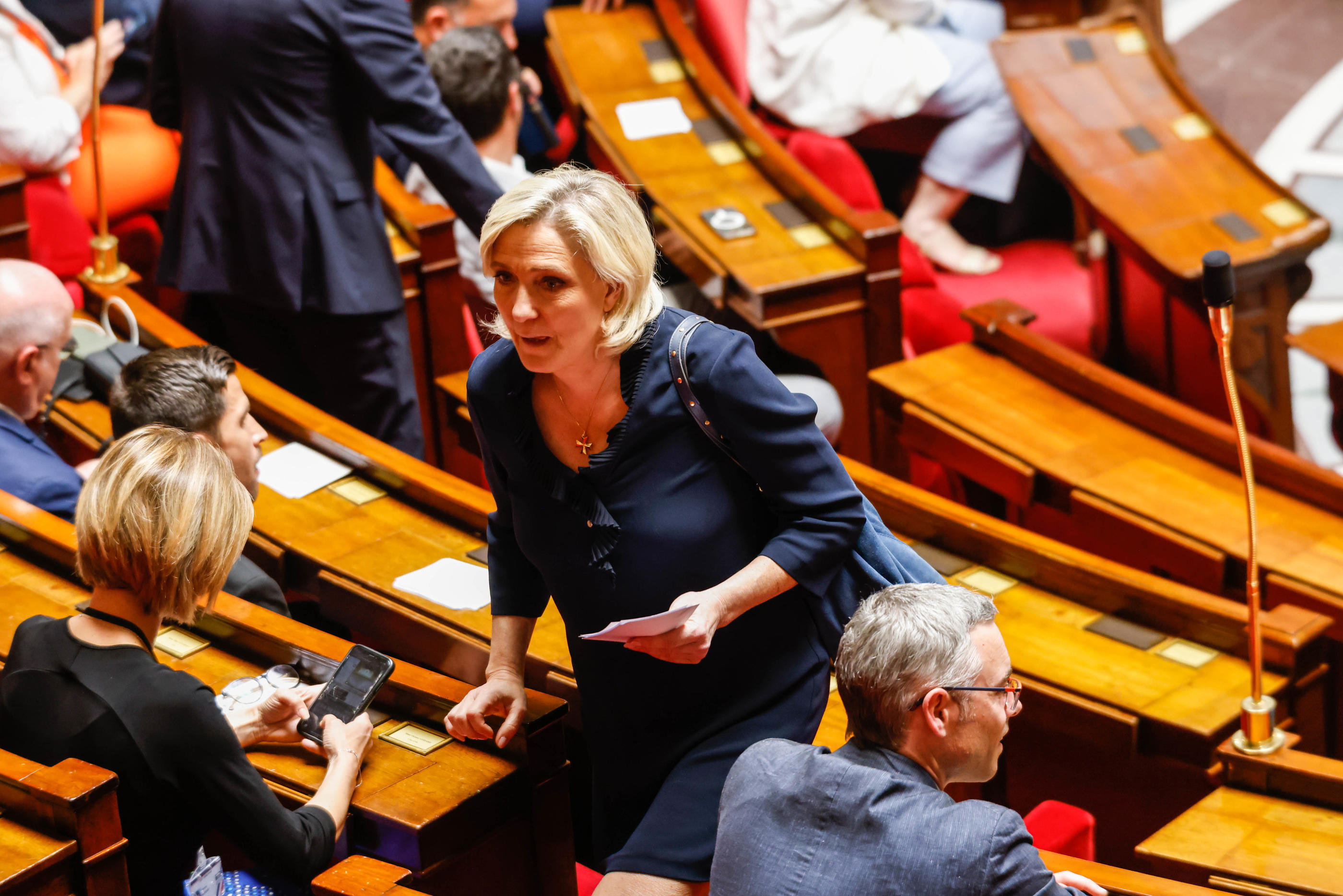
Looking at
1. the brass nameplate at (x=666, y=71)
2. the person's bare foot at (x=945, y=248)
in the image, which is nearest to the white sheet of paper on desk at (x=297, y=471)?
the brass nameplate at (x=666, y=71)

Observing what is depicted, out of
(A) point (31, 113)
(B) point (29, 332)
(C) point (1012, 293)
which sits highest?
(A) point (31, 113)

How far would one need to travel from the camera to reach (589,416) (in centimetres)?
159

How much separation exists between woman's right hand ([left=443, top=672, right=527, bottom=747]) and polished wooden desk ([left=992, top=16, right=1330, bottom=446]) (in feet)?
9.10

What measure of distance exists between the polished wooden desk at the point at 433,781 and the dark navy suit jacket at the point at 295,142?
49.1 inches

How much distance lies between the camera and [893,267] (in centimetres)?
382

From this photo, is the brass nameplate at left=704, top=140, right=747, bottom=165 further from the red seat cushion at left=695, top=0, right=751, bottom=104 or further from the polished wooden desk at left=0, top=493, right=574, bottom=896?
the polished wooden desk at left=0, top=493, right=574, bottom=896

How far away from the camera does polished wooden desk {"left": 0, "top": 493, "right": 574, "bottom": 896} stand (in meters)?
1.74

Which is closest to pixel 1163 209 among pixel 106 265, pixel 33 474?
pixel 106 265

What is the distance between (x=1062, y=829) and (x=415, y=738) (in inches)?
40.8

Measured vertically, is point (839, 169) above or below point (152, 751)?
below

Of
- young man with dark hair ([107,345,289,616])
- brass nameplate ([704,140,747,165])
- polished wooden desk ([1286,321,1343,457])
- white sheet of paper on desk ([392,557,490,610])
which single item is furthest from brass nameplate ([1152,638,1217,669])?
brass nameplate ([704,140,747,165])

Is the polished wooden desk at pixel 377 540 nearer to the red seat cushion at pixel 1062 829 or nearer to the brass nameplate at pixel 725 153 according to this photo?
the red seat cushion at pixel 1062 829

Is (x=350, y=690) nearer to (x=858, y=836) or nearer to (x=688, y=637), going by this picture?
(x=688, y=637)

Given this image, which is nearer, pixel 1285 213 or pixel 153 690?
pixel 153 690
